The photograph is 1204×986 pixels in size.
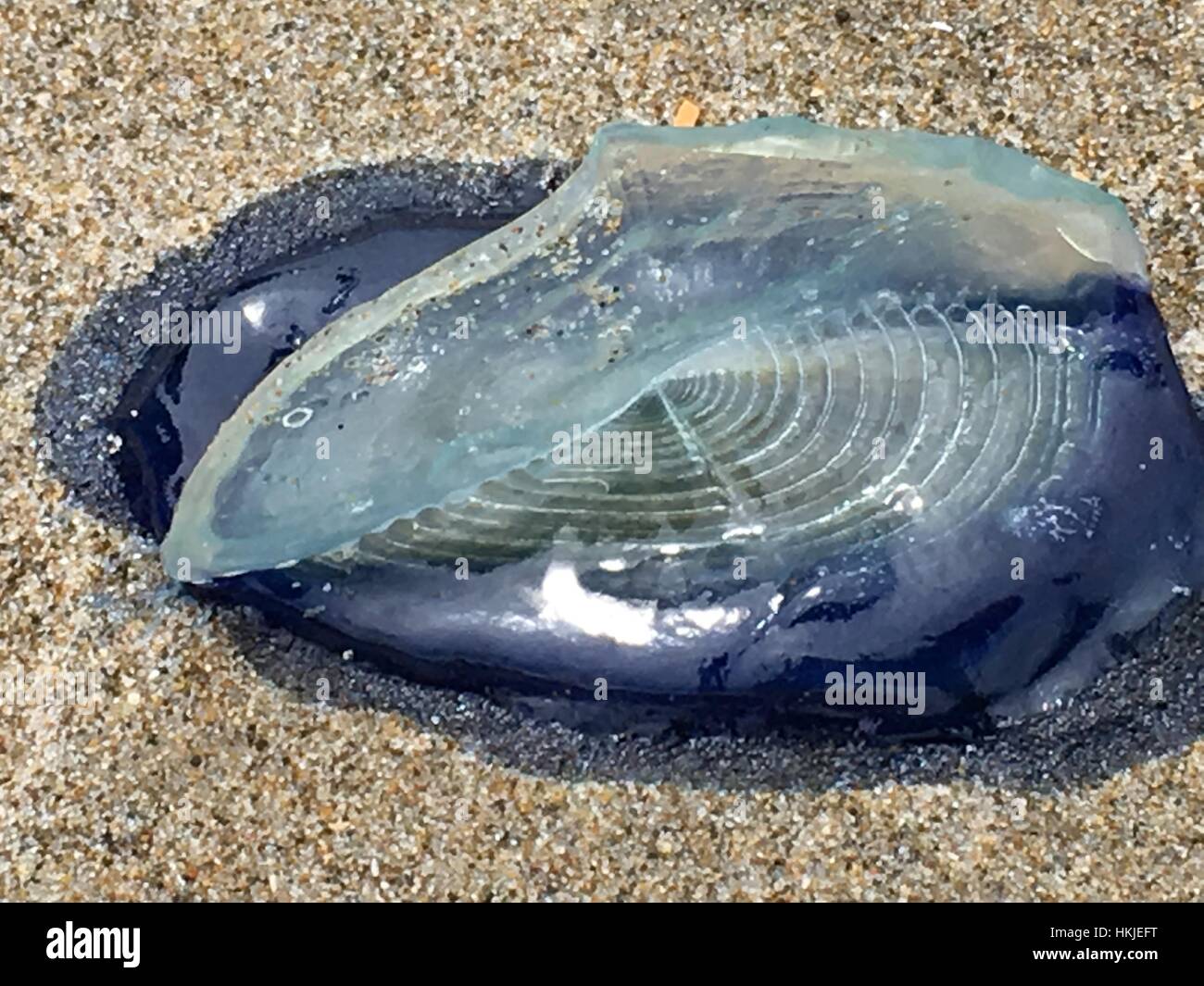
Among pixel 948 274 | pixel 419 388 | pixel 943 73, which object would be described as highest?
pixel 943 73

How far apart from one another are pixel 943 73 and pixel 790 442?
0.66 m

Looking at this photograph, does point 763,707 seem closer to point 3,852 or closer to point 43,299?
point 3,852

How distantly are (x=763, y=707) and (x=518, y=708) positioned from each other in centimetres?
32

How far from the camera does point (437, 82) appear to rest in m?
1.87

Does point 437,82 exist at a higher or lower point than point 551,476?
higher

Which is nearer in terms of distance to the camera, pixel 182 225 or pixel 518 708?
pixel 518 708

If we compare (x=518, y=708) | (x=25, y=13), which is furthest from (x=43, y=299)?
(x=518, y=708)

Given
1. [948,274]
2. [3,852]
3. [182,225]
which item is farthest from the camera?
[182,225]

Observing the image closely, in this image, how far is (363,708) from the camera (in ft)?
5.27

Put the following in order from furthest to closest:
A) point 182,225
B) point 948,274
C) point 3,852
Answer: point 182,225, point 948,274, point 3,852

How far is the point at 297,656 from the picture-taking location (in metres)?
1.63

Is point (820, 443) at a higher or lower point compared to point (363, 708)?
higher

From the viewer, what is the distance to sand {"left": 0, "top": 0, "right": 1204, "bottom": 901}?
156cm

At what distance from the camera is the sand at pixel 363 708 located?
156 centimetres
